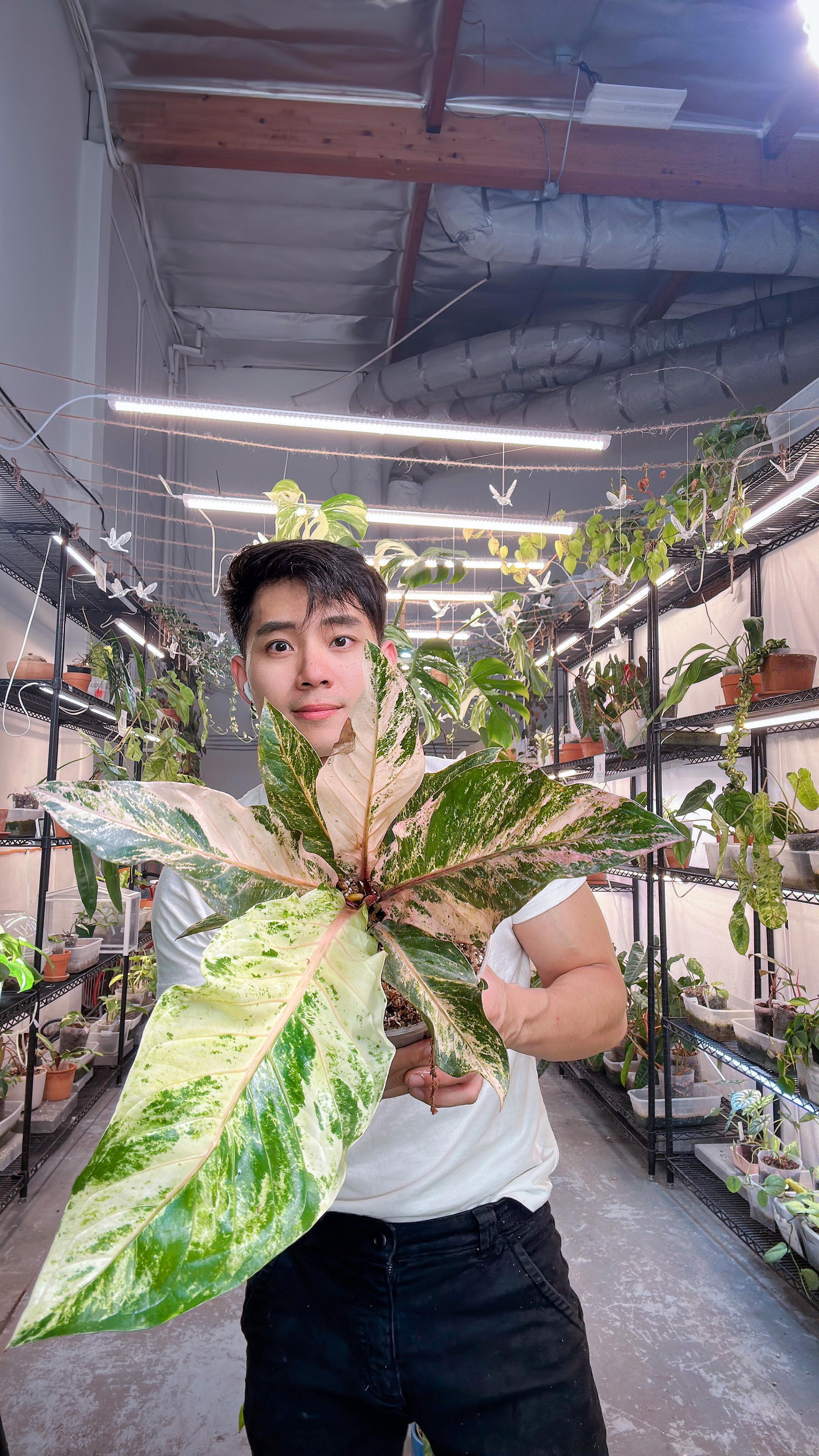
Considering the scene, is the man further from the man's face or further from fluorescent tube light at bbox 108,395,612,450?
fluorescent tube light at bbox 108,395,612,450

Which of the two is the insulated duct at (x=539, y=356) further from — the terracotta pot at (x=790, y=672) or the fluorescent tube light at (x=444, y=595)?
the terracotta pot at (x=790, y=672)

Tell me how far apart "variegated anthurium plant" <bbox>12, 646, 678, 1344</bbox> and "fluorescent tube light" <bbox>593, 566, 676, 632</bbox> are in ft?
9.25

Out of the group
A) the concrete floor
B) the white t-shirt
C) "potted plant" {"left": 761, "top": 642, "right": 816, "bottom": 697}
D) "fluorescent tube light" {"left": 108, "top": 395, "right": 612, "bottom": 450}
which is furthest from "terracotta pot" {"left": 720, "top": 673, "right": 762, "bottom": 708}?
the white t-shirt

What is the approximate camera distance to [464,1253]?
2.92ft

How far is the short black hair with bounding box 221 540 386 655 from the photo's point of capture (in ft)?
2.86

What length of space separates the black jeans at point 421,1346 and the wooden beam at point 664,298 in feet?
19.6

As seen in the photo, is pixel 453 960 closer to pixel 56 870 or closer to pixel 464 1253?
pixel 464 1253

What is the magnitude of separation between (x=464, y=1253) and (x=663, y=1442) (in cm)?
145

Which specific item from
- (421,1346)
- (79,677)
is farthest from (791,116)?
(421,1346)

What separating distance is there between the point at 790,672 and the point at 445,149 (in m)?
3.59

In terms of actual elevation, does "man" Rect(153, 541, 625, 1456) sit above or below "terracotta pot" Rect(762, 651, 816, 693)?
below

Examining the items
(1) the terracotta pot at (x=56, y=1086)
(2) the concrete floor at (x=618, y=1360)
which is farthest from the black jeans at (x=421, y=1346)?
(1) the terracotta pot at (x=56, y=1086)

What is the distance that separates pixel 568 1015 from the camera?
2.59 feet

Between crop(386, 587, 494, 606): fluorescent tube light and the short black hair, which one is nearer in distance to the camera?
the short black hair
